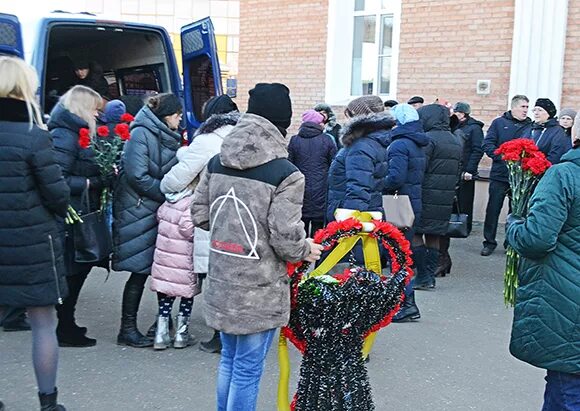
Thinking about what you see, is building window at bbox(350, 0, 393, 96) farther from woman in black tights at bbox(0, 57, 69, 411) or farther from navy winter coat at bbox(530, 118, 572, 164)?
woman in black tights at bbox(0, 57, 69, 411)

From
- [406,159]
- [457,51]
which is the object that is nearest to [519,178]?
[406,159]

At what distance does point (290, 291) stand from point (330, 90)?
935 centimetres

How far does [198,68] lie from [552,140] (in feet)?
12.9

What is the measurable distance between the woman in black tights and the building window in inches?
354

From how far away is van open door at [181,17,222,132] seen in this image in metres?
8.17

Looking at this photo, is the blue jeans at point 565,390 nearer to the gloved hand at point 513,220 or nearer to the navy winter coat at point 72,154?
the gloved hand at point 513,220

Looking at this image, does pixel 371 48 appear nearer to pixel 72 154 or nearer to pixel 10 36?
pixel 10 36

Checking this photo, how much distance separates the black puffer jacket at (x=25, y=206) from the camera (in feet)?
13.1

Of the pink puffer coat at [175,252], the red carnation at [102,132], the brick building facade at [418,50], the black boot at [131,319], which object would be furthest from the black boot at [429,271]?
the brick building facade at [418,50]

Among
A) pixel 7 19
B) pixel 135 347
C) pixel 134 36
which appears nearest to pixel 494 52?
pixel 134 36

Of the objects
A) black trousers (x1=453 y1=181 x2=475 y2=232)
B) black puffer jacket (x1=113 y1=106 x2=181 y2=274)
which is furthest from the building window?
black puffer jacket (x1=113 y1=106 x2=181 y2=274)

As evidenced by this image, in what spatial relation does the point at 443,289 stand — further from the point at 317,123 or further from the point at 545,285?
the point at 545,285

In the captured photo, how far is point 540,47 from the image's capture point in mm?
10500

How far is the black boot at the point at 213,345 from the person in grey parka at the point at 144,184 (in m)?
0.67
